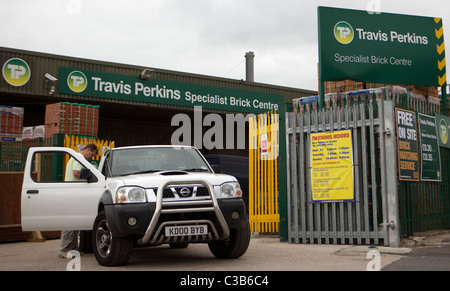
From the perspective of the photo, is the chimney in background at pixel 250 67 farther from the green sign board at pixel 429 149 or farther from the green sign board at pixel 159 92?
the green sign board at pixel 429 149

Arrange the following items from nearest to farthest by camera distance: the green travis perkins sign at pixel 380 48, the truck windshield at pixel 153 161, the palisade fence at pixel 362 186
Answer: the truck windshield at pixel 153 161 → the palisade fence at pixel 362 186 → the green travis perkins sign at pixel 380 48

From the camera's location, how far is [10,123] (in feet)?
64.7

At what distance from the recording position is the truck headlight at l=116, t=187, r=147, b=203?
642 centimetres

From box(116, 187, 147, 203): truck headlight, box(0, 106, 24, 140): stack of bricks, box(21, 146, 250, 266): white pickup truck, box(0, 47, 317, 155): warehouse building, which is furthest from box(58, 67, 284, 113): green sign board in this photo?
box(116, 187, 147, 203): truck headlight

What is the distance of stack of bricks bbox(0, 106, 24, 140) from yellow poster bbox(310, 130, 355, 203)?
14.1 m

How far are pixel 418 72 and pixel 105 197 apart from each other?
Result: 7.62 m

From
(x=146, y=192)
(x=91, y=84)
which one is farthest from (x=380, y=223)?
(x=91, y=84)

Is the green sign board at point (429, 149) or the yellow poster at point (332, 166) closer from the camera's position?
the yellow poster at point (332, 166)

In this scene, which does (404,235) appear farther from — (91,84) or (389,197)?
(91,84)

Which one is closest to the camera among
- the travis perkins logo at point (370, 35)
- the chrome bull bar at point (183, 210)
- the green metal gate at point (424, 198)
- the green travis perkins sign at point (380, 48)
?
the chrome bull bar at point (183, 210)

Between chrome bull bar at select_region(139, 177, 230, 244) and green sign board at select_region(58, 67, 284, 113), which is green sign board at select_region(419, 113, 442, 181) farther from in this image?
green sign board at select_region(58, 67, 284, 113)

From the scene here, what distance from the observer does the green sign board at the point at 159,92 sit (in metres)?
Answer: 23.3

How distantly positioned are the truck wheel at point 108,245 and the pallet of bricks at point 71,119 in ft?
36.9

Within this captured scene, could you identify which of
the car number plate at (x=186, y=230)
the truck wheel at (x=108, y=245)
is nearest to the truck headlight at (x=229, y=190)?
the car number plate at (x=186, y=230)
